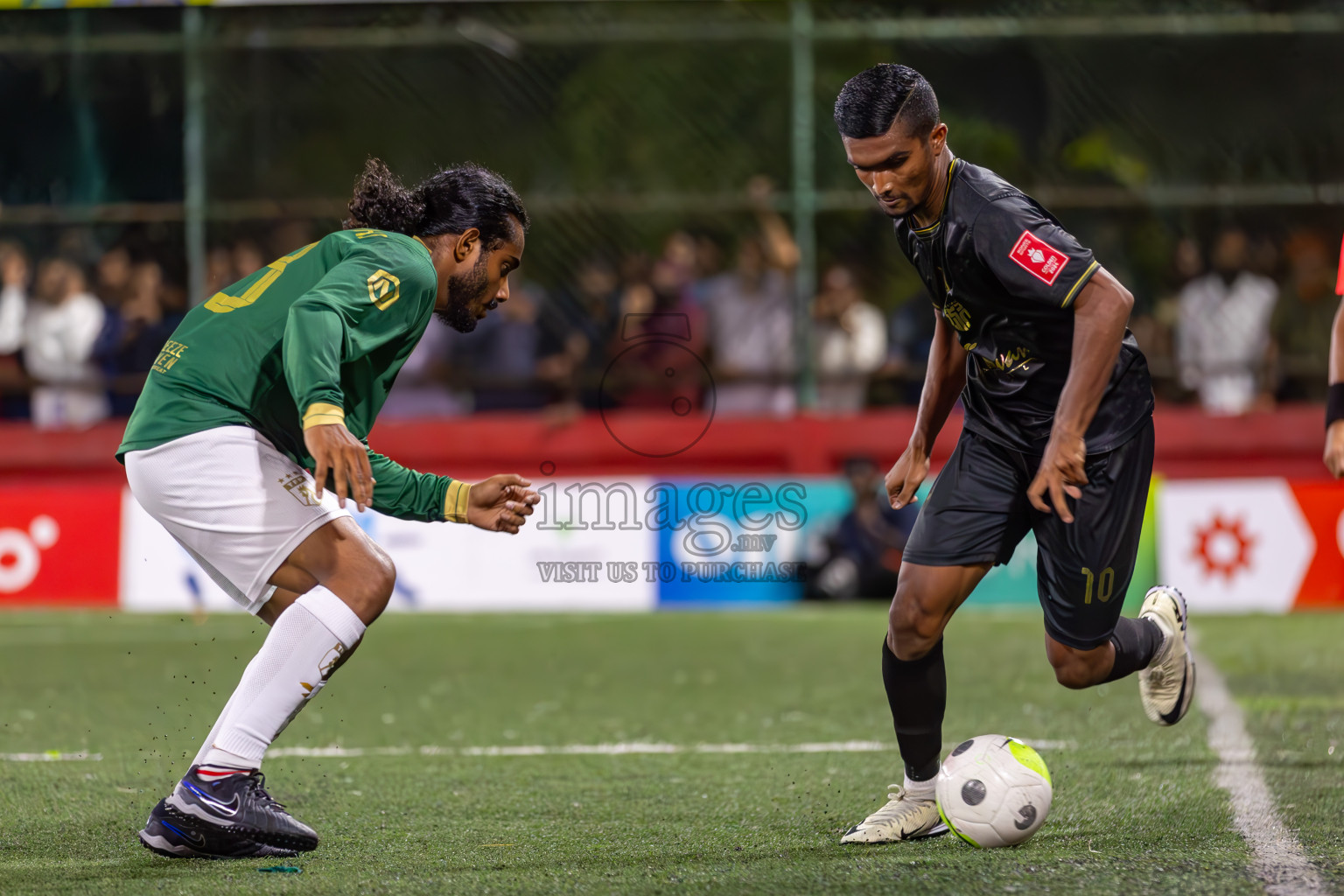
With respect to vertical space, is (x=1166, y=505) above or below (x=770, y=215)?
below

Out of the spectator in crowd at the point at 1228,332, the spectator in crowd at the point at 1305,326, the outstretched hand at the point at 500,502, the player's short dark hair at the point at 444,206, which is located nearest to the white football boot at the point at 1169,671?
the outstretched hand at the point at 500,502

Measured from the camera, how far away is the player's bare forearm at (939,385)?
4.79 m

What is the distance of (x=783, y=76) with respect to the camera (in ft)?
45.1

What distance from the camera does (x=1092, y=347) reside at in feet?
13.6

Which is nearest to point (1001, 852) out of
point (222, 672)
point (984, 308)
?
point (984, 308)

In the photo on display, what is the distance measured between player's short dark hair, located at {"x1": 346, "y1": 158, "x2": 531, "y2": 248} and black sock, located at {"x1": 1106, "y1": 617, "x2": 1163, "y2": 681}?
2.07 m

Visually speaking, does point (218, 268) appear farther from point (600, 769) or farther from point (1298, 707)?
point (1298, 707)

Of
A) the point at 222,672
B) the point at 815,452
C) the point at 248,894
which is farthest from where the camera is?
the point at 815,452

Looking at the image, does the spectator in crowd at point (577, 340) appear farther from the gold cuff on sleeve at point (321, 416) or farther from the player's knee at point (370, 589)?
the gold cuff on sleeve at point (321, 416)

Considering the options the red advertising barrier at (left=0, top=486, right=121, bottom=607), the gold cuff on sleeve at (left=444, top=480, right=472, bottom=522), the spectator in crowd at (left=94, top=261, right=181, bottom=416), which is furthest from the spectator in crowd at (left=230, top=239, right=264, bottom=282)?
the gold cuff on sleeve at (left=444, top=480, right=472, bottom=522)

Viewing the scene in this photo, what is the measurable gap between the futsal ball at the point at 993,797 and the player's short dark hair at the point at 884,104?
1.68 meters

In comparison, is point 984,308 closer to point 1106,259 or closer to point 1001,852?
point 1001,852

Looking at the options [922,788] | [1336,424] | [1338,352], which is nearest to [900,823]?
[922,788]

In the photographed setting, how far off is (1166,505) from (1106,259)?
255 cm
